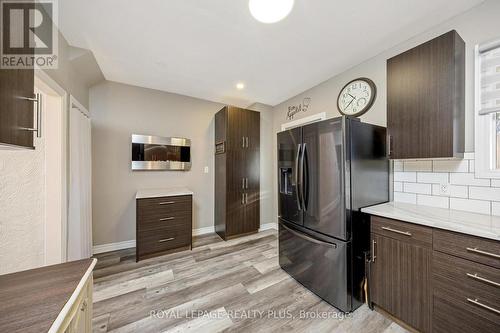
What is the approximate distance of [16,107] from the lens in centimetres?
79

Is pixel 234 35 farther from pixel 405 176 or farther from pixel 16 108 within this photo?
pixel 405 176

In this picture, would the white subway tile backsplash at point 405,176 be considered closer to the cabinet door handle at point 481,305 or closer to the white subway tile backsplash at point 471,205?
the white subway tile backsplash at point 471,205

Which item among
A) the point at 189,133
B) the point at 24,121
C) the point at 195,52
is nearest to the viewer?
the point at 24,121

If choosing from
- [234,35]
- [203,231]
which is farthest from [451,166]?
[203,231]

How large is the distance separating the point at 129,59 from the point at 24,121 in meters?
1.80

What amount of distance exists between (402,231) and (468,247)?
0.34 meters

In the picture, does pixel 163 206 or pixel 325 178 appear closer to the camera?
pixel 325 178

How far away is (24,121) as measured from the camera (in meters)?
0.84

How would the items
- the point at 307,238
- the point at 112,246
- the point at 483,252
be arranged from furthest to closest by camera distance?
1. the point at 112,246
2. the point at 307,238
3. the point at 483,252

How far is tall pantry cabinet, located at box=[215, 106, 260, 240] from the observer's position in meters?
3.13

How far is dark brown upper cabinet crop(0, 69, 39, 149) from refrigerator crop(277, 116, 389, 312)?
1.94 metres

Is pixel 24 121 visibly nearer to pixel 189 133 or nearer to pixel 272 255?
pixel 189 133

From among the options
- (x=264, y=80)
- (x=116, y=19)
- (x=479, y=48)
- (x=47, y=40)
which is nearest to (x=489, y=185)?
(x=479, y=48)

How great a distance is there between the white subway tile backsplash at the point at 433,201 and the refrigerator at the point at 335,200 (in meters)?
0.27
